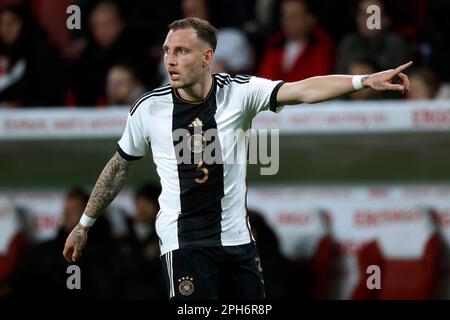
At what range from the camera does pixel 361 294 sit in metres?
8.52

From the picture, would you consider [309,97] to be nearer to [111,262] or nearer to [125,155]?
[125,155]

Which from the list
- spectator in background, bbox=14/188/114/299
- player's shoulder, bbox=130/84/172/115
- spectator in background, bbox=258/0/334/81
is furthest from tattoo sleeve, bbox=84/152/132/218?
spectator in background, bbox=258/0/334/81

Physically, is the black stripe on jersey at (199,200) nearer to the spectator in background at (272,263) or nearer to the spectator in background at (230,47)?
the spectator in background at (272,263)

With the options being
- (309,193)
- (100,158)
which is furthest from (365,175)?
(100,158)

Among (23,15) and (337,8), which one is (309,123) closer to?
(337,8)

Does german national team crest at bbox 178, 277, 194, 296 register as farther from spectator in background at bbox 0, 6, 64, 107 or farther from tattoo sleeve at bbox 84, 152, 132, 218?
spectator in background at bbox 0, 6, 64, 107

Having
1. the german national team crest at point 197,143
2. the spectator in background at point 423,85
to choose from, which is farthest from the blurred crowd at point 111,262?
the german national team crest at point 197,143

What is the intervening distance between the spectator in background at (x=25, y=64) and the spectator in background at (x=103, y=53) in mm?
203

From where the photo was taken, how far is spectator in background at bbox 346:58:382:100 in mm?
8688

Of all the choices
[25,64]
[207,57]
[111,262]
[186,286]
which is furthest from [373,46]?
[186,286]

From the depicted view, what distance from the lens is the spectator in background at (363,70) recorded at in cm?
869

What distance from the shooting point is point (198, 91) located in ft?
19.2
